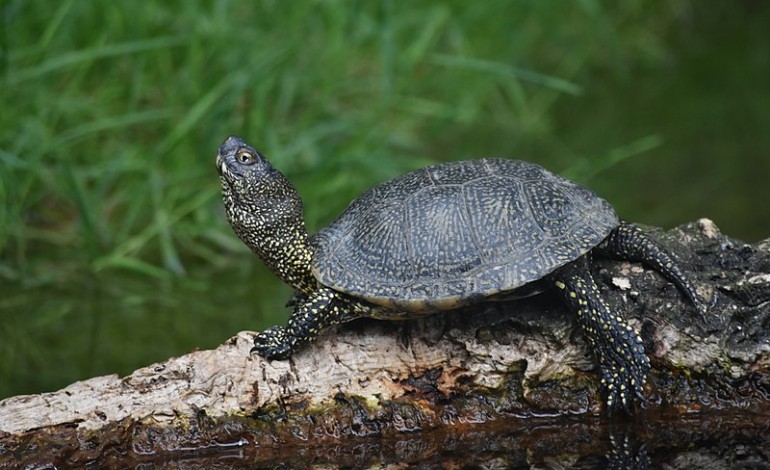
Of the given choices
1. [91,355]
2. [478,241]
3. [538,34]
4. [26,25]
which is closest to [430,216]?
[478,241]

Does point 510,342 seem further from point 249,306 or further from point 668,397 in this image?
point 249,306

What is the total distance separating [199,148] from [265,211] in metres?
2.61

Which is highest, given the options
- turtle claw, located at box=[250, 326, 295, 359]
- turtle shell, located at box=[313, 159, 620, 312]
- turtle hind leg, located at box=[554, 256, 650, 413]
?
turtle shell, located at box=[313, 159, 620, 312]

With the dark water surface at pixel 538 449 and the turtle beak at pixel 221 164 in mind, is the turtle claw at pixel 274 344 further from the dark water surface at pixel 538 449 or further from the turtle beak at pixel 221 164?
the turtle beak at pixel 221 164

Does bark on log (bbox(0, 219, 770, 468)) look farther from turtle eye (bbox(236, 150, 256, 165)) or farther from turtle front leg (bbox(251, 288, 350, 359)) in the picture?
turtle eye (bbox(236, 150, 256, 165))

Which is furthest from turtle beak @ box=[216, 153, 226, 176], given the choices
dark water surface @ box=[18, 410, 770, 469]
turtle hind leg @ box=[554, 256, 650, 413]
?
turtle hind leg @ box=[554, 256, 650, 413]

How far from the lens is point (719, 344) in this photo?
13.7ft

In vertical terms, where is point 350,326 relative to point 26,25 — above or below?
below

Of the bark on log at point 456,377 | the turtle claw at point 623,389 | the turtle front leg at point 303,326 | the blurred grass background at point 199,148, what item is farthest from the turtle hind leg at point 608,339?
the blurred grass background at point 199,148

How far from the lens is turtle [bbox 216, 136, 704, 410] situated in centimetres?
407

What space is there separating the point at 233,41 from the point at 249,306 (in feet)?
5.73

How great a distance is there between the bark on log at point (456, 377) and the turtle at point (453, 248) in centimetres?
10

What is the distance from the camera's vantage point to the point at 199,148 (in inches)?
272

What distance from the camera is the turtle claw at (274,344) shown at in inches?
164
